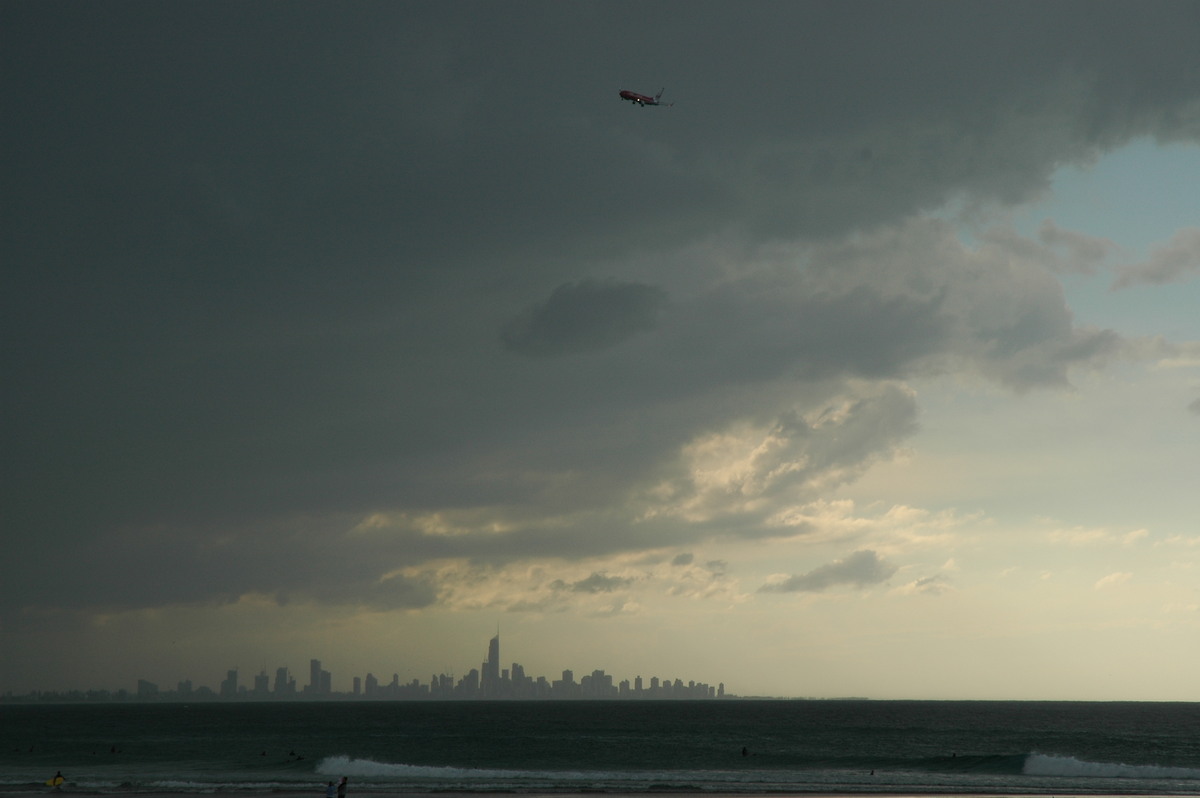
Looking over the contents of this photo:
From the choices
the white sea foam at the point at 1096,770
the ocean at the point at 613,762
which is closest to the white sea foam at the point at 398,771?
the ocean at the point at 613,762

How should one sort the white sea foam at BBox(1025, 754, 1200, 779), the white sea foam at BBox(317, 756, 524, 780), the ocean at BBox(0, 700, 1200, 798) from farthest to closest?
the white sea foam at BBox(1025, 754, 1200, 779), the white sea foam at BBox(317, 756, 524, 780), the ocean at BBox(0, 700, 1200, 798)

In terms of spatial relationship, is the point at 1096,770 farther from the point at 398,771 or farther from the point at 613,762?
the point at 398,771

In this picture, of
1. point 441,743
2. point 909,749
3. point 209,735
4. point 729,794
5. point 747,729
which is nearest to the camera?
point 729,794

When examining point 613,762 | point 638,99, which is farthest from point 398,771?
point 638,99

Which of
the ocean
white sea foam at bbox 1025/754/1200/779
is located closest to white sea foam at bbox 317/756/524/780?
the ocean

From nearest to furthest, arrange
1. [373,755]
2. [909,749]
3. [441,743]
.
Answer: [373,755], [909,749], [441,743]

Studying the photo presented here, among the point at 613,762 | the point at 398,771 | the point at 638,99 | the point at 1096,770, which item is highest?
the point at 638,99

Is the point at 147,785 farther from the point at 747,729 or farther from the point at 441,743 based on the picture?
the point at 747,729

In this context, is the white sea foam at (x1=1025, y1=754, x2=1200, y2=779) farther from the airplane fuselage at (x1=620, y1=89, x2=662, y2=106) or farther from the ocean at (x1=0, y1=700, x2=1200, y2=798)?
the airplane fuselage at (x1=620, y1=89, x2=662, y2=106)

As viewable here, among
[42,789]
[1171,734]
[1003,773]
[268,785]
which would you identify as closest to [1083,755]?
[1003,773]
